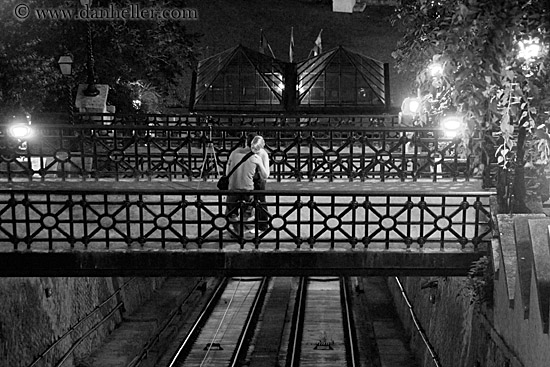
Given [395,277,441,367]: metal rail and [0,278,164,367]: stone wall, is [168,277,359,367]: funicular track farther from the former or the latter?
[0,278,164,367]: stone wall

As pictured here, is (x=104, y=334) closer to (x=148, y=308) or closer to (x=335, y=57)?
(x=148, y=308)

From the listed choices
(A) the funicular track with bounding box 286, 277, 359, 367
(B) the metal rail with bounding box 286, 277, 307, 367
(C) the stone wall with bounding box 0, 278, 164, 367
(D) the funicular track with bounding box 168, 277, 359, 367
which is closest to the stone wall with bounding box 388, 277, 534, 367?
(A) the funicular track with bounding box 286, 277, 359, 367

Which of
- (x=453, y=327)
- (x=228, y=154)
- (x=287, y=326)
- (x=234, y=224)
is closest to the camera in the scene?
(x=234, y=224)

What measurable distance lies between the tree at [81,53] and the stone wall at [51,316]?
7.49m

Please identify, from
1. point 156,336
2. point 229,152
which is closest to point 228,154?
point 229,152

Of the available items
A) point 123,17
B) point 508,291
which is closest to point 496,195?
point 508,291

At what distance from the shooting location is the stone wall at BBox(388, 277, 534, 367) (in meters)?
11.5

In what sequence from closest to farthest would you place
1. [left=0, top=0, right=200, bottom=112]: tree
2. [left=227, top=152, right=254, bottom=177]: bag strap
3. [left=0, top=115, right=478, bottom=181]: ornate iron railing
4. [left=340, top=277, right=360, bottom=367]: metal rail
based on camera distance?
[left=227, top=152, right=254, bottom=177]: bag strap
[left=0, top=115, right=478, bottom=181]: ornate iron railing
[left=340, top=277, right=360, bottom=367]: metal rail
[left=0, top=0, right=200, bottom=112]: tree

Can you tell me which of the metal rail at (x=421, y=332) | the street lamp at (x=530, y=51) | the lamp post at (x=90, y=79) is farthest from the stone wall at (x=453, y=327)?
the lamp post at (x=90, y=79)

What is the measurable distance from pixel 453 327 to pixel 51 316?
6610 mm

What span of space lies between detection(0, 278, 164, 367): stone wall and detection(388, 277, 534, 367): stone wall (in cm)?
612

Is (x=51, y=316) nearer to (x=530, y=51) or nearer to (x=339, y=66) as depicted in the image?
(x=530, y=51)

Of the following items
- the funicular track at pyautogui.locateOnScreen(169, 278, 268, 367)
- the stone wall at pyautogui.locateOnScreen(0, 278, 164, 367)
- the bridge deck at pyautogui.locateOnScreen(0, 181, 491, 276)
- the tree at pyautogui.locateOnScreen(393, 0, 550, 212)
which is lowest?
the funicular track at pyautogui.locateOnScreen(169, 278, 268, 367)

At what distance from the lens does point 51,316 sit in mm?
16016
